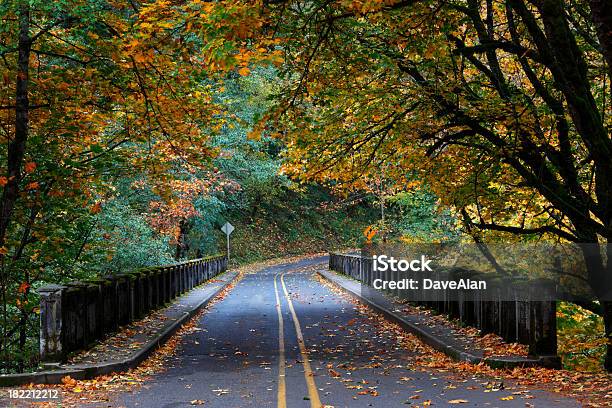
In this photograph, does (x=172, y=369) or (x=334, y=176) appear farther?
(x=334, y=176)

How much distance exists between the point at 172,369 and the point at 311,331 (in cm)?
555

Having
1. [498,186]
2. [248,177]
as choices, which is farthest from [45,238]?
[248,177]

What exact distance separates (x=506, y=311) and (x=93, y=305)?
767cm

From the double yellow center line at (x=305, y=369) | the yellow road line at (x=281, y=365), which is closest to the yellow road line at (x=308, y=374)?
the double yellow center line at (x=305, y=369)

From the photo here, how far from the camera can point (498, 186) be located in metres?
14.3

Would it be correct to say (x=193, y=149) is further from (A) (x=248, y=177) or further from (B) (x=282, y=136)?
(A) (x=248, y=177)

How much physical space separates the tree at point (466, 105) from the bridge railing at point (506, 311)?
4.26 ft

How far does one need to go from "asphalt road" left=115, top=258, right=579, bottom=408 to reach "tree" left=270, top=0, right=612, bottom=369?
3.37 metres

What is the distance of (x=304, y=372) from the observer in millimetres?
10875

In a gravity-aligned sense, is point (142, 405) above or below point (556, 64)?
below

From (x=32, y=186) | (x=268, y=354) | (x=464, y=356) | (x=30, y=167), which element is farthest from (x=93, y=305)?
(x=464, y=356)

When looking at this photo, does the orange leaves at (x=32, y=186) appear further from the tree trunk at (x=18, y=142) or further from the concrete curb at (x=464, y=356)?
Answer: the concrete curb at (x=464, y=356)

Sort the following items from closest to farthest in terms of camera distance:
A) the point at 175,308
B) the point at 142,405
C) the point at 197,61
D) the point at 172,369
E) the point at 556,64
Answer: the point at 142,405 → the point at 556,64 → the point at 172,369 → the point at 197,61 → the point at 175,308

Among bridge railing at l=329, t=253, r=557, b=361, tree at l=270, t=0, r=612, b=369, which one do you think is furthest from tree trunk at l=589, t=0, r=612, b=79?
bridge railing at l=329, t=253, r=557, b=361
